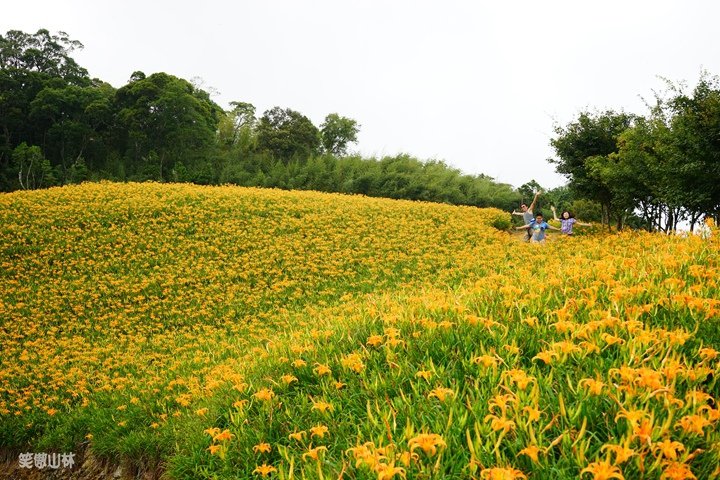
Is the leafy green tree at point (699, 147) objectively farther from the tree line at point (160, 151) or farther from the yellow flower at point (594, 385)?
the tree line at point (160, 151)

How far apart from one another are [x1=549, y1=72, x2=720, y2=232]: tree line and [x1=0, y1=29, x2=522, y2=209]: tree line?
973 centimetres

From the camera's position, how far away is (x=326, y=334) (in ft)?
11.2

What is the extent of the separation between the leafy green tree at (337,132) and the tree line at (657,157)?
1008 inches

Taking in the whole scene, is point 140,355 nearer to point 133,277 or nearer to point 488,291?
point 133,277

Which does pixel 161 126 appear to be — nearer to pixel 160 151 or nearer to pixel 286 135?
pixel 160 151

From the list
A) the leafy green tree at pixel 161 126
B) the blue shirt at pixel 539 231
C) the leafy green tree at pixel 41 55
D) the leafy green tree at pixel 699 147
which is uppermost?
the leafy green tree at pixel 41 55

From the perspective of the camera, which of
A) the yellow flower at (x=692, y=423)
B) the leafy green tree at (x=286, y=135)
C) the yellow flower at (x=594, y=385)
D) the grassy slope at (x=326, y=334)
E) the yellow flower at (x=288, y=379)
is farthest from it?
the leafy green tree at (x=286, y=135)

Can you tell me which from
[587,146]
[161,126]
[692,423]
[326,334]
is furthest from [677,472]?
[161,126]

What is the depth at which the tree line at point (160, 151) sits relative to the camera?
26844 mm

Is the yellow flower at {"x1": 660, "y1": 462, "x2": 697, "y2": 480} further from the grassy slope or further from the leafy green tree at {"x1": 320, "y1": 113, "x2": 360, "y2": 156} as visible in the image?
the leafy green tree at {"x1": 320, "y1": 113, "x2": 360, "y2": 156}

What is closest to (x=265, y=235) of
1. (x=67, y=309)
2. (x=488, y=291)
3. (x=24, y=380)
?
(x=67, y=309)

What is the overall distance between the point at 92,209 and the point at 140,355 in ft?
29.8

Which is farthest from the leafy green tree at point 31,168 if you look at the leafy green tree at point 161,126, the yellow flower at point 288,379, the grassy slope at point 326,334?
the yellow flower at point 288,379

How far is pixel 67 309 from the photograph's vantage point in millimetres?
9297
